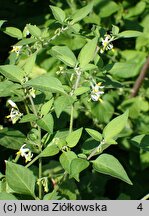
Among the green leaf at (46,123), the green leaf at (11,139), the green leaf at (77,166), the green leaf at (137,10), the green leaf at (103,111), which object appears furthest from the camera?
the green leaf at (137,10)

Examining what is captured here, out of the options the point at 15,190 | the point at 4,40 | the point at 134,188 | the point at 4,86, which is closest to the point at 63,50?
the point at 4,86

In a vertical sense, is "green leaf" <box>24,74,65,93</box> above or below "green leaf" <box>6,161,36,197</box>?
above

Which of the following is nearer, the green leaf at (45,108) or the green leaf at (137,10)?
the green leaf at (45,108)

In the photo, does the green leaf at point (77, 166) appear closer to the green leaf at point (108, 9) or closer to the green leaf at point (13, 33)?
the green leaf at point (13, 33)

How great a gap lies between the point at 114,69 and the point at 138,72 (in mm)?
849

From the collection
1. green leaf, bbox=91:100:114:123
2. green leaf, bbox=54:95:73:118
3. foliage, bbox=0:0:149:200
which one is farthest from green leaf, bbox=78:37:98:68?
green leaf, bbox=91:100:114:123

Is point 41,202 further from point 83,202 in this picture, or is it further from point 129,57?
point 129,57

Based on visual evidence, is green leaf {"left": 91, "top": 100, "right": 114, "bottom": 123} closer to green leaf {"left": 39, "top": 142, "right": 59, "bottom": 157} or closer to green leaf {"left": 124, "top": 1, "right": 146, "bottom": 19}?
green leaf {"left": 124, "top": 1, "right": 146, "bottom": 19}

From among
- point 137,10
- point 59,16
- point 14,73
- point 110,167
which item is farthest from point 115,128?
point 137,10

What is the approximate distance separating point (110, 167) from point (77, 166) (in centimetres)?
8

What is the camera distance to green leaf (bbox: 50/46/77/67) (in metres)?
1.22

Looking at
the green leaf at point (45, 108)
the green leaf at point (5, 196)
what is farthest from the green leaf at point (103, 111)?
the green leaf at point (5, 196)

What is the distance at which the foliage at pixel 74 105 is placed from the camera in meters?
1.15

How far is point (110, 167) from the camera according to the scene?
1.10 meters
